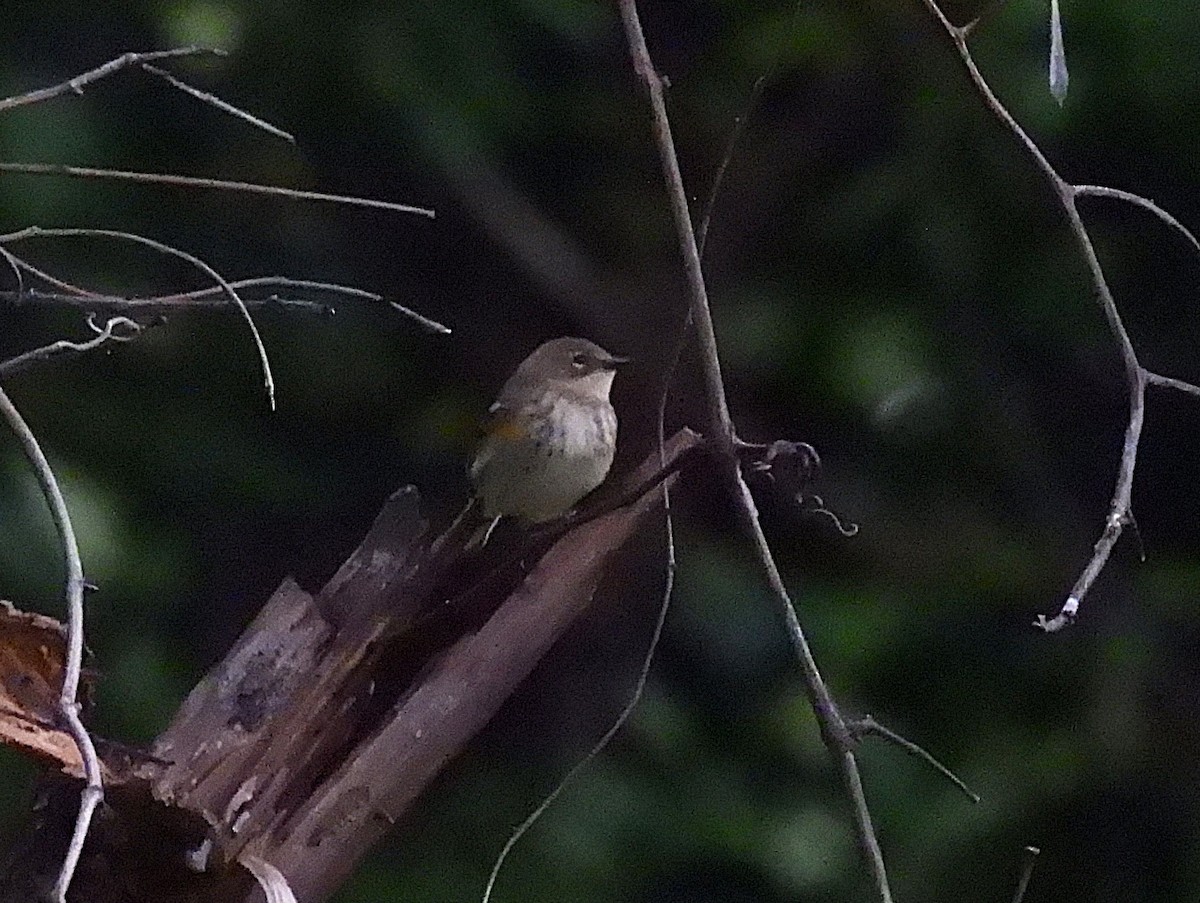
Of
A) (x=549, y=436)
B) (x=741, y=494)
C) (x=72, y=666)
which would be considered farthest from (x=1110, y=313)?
(x=549, y=436)

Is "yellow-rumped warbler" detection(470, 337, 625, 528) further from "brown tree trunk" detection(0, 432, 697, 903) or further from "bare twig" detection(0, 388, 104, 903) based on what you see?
"bare twig" detection(0, 388, 104, 903)

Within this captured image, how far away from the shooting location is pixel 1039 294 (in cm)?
307

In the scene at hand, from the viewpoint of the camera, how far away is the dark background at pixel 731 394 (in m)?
3.02

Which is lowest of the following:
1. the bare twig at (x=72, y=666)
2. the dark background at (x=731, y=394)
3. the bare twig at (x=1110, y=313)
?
the dark background at (x=731, y=394)

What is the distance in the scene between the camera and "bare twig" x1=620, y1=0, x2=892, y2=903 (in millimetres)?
1418

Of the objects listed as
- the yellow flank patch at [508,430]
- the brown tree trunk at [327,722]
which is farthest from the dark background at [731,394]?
the brown tree trunk at [327,722]

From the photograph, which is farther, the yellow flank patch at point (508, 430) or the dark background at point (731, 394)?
the dark background at point (731, 394)

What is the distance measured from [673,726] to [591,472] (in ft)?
1.62

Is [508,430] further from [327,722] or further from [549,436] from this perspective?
[327,722]

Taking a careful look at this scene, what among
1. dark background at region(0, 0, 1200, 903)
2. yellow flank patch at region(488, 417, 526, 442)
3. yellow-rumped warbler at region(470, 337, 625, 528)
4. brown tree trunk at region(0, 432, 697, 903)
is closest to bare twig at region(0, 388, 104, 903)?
brown tree trunk at region(0, 432, 697, 903)

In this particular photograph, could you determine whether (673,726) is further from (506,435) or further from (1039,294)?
(1039,294)

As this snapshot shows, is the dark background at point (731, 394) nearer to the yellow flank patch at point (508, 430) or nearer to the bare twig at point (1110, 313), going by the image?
the yellow flank patch at point (508, 430)

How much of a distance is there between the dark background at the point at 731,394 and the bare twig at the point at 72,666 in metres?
1.54

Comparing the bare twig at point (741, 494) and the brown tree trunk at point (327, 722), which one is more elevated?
the bare twig at point (741, 494)
